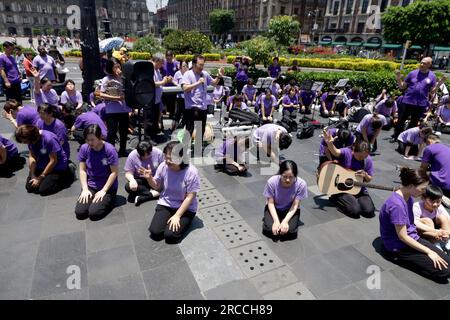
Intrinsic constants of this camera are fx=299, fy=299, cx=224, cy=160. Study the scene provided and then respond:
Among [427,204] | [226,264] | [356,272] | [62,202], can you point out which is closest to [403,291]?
[356,272]

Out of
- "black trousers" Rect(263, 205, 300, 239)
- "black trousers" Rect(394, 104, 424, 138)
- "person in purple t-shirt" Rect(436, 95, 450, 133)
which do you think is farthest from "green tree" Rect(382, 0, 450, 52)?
"black trousers" Rect(263, 205, 300, 239)

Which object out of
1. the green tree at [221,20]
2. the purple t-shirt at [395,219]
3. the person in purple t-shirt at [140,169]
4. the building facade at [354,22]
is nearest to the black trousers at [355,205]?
the purple t-shirt at [395,219]

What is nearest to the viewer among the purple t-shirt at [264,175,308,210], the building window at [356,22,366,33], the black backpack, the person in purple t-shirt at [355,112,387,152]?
the purple t-shirt at [264,175,308,210]

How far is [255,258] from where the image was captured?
3.69 meters

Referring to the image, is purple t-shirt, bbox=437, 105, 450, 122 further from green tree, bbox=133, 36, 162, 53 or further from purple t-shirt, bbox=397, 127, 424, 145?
green tree, bbox=133, 36, 162, 53

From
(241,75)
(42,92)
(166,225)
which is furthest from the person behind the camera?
(241,75)

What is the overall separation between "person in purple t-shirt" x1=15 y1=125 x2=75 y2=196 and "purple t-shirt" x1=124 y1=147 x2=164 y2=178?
1.28 m

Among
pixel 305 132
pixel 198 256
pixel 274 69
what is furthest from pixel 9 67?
pixel 274 69

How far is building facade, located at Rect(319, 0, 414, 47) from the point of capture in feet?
169

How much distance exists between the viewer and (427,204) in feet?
12.4

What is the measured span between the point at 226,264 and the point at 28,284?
2122mm

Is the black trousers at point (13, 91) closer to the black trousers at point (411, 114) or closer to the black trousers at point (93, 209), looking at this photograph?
the black trousers at point (93, 209)

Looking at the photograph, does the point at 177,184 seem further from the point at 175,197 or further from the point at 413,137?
the point at 413,137

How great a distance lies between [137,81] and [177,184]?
2592mm
